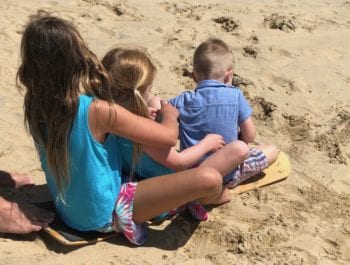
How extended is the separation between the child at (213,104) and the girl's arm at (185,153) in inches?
3.4

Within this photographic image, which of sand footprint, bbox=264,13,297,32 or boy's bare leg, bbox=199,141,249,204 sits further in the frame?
sand footprint, bbox=264,13,297,32

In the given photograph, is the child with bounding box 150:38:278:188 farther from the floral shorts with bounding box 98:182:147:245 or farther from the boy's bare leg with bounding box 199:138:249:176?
the floral shorts with bounding box 98:182:147:245

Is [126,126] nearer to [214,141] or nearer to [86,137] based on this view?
[86,137]

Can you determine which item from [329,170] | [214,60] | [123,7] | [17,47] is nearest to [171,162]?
[214,60]

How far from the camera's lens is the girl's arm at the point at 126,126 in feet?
8.54

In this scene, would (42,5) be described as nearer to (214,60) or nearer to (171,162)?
(214,60)

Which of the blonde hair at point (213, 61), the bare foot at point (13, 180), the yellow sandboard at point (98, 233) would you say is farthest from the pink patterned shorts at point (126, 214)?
the blonde hair at point (213, 61)

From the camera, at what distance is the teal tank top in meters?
2.64

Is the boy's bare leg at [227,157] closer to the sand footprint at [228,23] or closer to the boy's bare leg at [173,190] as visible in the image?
the boy's bare leg at [173,190]

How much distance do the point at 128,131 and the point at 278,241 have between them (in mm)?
990

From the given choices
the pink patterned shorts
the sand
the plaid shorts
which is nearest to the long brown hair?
the pink patterned shorts

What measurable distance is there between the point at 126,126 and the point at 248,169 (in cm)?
107

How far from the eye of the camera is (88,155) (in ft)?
8.83

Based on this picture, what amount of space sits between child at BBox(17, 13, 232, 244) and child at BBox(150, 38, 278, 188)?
34cm
